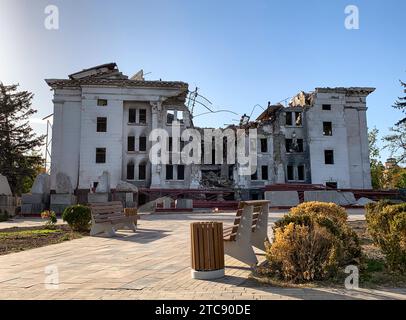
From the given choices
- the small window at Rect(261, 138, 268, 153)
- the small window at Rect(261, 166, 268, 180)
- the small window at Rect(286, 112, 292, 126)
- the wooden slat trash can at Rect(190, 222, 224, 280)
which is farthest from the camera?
the small window at Rect(286, 112, 292, 126)

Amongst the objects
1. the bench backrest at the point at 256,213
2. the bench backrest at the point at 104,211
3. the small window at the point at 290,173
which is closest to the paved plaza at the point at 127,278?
the bench backrest at the point at 256,213

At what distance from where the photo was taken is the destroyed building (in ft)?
130

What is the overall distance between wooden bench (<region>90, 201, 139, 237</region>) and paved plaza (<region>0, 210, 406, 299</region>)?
231cm

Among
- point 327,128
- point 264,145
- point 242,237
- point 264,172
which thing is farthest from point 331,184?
point 242,237

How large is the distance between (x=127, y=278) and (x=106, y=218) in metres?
6.98

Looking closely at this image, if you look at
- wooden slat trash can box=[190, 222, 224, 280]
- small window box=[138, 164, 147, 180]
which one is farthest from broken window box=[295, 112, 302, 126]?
wooden slat trash can box=[190, 222, 224, 280]

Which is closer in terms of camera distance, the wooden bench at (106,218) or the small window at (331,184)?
the wooden bench at (106,218)

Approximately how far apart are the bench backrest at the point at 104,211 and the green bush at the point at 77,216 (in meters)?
1.10

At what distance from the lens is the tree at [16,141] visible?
41531 mm

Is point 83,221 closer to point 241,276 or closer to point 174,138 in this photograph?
point 241,276

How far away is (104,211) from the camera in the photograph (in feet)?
41.5

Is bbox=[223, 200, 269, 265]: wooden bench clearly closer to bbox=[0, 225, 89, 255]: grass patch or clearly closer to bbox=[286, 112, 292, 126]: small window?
bbox=[0, 225, 89, 255]: grass patch

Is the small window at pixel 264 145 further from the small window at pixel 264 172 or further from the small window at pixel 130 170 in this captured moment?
the small window at pixel 130 170

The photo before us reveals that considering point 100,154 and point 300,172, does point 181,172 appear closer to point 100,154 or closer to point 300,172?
point 100,154
